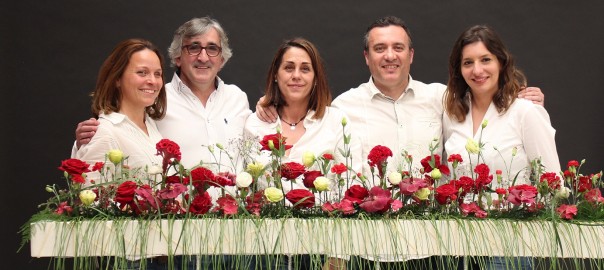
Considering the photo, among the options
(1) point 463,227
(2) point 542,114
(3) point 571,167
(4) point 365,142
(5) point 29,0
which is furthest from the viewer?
(5) point 29,0

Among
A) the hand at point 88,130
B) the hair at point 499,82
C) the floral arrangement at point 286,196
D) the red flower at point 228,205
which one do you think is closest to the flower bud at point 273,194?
the floral arrangement at point 286,196

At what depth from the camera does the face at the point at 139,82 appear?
3539 millimetres

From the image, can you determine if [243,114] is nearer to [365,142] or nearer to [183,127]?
[183,127]

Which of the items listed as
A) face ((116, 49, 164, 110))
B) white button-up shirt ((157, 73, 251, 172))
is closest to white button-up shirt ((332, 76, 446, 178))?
A: white button-up shirt ((157, 73, 251, 172))

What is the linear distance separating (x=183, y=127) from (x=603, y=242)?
6.72ft

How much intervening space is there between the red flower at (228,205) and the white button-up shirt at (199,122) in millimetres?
1130

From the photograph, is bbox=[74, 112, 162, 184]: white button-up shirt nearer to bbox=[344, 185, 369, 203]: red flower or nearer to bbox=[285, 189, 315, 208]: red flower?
bbox=[285, 189, 315, 208]: red flower

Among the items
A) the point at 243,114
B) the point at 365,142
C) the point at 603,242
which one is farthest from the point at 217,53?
the point at 603,242

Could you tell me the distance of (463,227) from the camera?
2678 millimetres

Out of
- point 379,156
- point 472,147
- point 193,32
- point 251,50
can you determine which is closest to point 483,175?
point 472,147

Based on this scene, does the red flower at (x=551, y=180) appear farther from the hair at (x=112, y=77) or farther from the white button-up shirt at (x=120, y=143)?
the hair at (x=112, y=77)

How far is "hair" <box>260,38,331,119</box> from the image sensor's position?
12.4 ft

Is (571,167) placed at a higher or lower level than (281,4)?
lower

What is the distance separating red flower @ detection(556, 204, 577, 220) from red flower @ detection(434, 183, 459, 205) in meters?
0.37
